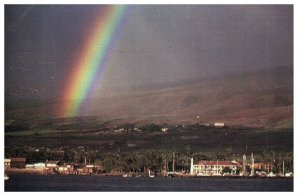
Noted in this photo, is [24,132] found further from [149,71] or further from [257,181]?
[257,181]

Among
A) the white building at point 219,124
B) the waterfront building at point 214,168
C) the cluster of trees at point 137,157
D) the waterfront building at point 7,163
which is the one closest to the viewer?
the waterfront building at point 7,163

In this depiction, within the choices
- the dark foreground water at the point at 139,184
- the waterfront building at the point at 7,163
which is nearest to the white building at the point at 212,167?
the dark foreground water at the point at 139,184

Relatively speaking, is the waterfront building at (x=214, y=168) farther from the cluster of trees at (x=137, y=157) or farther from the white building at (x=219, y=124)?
the white building at (x=219, y=124)

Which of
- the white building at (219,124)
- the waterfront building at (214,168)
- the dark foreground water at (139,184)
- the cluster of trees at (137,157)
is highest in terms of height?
the white building at (219,124)

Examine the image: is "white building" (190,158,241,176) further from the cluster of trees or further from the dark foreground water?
the dark foreground water

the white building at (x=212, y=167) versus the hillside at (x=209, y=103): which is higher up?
the hillside at (x=209, y=103)

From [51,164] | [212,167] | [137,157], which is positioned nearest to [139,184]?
[137,157]

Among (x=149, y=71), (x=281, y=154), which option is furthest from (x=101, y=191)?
(x=281, y=154)

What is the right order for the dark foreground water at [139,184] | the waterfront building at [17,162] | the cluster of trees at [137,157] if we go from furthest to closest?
the cluster of trees at [137,157]
the waterfront building at [17,162]
the dark foreground water at [139,184]

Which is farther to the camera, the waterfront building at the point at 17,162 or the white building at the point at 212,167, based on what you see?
the white building at the point at 212,167
